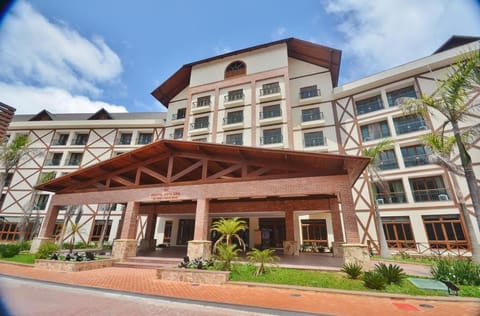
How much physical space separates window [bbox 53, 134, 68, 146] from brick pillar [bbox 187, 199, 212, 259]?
29.0m

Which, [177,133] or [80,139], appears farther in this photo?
[80,139]

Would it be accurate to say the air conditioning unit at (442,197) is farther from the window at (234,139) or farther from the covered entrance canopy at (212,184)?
the window at (234,139)

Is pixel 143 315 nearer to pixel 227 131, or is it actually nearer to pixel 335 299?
pixel 335 299

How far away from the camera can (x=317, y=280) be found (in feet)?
24.2

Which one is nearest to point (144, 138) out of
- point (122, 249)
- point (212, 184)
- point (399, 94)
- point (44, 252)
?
point (44, 252)

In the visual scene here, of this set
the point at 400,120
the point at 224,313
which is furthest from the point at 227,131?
the point at 224,313

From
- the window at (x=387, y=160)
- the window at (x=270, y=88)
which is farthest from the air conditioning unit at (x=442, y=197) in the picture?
the window at (x=270, y=88)

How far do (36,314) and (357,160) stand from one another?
10284 millimetres

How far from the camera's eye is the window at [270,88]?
2391 cm

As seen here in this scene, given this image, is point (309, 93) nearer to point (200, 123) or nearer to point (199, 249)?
point (200, 123)

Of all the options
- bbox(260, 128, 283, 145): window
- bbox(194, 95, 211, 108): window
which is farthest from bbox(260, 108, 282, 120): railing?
bbox(194, 95, 211, 108): window

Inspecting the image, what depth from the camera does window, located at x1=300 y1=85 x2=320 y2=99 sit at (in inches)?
943

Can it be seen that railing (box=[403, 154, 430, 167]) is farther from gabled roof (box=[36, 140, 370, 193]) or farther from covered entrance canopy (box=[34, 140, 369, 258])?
gabled roof (box=[36, 140, 370, 193])

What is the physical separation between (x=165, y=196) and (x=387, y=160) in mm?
19722
